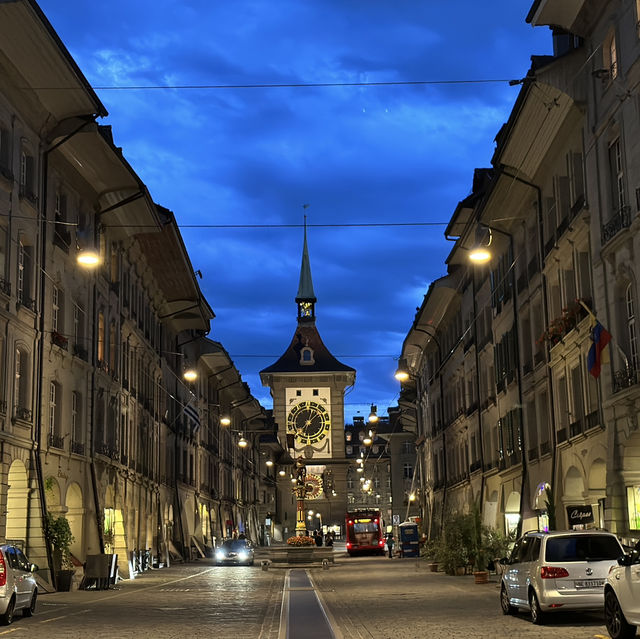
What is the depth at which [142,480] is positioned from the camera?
171 feet

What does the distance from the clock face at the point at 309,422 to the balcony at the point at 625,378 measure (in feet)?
371

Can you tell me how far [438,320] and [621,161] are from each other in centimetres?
4082

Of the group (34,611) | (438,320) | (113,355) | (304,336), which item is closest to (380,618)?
(34,611)

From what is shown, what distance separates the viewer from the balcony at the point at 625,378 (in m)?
26.0

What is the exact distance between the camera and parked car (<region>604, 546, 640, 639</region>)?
14328mm

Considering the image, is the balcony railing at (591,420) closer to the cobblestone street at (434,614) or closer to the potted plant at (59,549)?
the cobblestone street at (434,614)

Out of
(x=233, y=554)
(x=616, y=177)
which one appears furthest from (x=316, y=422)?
(x=616, y=177)

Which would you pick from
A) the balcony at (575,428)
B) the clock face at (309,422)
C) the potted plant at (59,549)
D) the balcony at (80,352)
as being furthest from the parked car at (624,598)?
the clock face at (309,422)

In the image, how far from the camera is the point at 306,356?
14425cm

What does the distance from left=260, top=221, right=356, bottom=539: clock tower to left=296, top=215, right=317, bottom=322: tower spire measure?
15.0 meters

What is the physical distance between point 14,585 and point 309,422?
119 m

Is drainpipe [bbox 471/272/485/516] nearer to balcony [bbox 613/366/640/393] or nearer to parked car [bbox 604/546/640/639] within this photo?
balcony [bbox 613/366/640/393]

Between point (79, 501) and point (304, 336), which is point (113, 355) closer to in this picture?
point (79, 501)

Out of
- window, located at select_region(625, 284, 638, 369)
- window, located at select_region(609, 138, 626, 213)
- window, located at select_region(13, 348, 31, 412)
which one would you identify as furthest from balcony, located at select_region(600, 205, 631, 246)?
window, located at select_region(13, 348, 31, 412)
